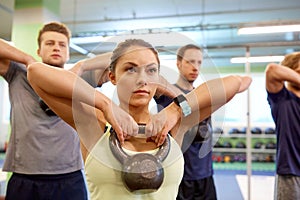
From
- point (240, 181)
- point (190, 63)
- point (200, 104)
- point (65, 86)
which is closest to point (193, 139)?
point (200, 104)

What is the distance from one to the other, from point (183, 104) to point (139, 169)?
0.24 meters

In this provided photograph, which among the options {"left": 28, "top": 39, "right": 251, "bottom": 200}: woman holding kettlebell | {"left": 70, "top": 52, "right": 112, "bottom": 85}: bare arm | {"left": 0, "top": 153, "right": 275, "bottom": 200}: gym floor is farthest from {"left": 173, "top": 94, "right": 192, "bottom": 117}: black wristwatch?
{"left": 0, "top": 153, "right": 275, "bottom": 200}: gym floor

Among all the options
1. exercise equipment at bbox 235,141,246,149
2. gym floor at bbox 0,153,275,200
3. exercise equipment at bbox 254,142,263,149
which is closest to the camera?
gym floor at bbox 0,153,275,200

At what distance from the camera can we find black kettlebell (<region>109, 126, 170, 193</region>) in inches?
29.0

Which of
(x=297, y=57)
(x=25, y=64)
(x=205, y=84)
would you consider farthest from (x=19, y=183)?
(x=297, y=57)

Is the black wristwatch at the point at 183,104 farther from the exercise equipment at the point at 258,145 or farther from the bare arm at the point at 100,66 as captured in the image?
the exercise equipment at the point at 258,145

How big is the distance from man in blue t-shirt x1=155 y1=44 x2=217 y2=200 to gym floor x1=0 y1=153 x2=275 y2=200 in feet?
7.52

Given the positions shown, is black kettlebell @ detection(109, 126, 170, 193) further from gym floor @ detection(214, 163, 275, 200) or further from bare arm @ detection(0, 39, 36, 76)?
gym floor @ detection(214, 163, 275, 200)

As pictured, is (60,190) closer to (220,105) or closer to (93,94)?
(93,94)

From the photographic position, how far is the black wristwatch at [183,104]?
2.85 feet

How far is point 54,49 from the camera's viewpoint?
155 cm

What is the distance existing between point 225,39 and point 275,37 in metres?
1.32

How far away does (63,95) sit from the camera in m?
0.84

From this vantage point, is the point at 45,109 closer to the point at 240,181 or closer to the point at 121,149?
the point at 121,149
